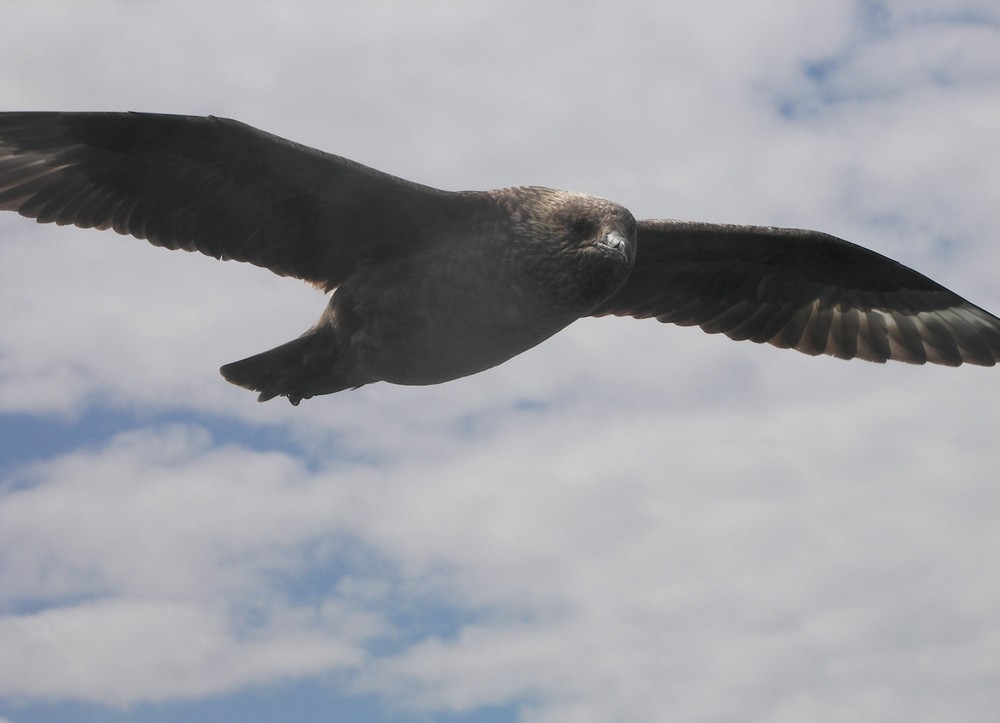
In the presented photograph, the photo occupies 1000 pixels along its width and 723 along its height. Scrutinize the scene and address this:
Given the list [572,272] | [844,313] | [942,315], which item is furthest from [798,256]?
[572,272]

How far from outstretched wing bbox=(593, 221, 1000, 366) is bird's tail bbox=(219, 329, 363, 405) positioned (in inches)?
76.1

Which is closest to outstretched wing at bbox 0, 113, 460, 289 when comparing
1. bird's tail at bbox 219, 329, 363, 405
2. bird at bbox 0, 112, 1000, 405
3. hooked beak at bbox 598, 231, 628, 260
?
bird at bbox 0, 112, 1000, 405

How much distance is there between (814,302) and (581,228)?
2.97 m

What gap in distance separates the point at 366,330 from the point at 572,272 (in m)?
1.23

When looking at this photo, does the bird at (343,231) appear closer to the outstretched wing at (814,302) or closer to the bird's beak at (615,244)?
the bird's beak at (615,244)

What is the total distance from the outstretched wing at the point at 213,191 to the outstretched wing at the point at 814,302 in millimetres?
1944

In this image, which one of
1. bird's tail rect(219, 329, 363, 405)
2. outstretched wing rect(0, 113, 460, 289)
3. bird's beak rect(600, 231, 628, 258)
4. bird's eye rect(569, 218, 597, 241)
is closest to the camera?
bird's beak rect(600, 231, 628, 258)

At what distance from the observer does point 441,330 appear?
613 centimetres

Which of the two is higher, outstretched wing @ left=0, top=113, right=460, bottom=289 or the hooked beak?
outstretched wing @ left=0, top=113, right=460, bottom=289

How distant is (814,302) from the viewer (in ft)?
27.3

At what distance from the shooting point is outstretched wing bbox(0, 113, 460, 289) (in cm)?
617

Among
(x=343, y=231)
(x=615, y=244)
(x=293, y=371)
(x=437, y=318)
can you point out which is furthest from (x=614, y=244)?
(x=293, y=371)

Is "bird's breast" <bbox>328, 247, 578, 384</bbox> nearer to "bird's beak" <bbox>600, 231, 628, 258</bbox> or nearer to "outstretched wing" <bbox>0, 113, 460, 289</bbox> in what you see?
"outstretched wing" <bbox>0, 113, 460, 289</bbox>

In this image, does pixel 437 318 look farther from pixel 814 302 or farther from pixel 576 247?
pixel 814 302
